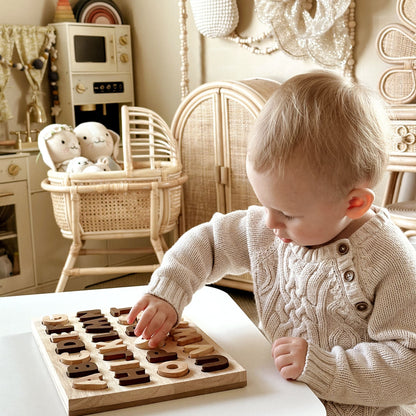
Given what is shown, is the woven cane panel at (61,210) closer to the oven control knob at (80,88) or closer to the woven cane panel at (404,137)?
the oven control knob at (80,88)

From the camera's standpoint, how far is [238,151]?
310 cm

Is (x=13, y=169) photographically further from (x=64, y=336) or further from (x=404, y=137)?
(x=64, y=336)

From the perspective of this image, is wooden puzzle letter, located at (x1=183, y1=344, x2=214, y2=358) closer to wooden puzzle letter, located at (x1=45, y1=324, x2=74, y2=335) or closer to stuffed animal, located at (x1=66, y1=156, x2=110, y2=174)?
wooden puzzle letter, located at (x1=45, y1=324, x2=74, y2=335)

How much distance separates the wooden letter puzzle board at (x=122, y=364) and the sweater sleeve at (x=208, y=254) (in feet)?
0.31

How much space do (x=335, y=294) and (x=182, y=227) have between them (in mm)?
2470

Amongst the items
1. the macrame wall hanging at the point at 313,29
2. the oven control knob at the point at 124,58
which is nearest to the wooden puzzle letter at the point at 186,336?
the macrame wall hanging at the point at 313,29

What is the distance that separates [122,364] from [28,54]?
304cm

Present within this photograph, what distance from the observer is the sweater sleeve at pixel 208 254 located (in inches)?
43.1

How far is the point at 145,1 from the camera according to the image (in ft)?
12.9

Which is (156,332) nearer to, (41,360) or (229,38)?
(41,360)

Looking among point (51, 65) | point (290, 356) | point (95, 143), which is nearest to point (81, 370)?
point (290, 356)

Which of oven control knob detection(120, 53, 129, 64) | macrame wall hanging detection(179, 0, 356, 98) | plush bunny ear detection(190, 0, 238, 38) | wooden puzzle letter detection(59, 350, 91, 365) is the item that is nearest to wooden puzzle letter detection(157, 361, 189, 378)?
wooden puzzle letter detection(59, 350, 91, 365)

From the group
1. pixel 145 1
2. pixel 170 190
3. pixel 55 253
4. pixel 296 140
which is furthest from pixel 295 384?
pixel 145 1

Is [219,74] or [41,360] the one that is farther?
[219,74]
